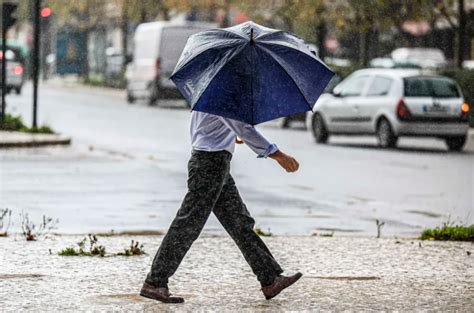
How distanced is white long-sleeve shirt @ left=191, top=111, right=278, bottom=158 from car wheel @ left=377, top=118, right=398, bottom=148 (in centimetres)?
1924

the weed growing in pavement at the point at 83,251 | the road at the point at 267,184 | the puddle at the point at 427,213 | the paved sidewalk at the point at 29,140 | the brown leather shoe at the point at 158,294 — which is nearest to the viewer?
the brown leather shoe at the point at 158,294

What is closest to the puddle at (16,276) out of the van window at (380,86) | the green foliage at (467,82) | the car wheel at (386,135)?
the car wheel at (386,135)

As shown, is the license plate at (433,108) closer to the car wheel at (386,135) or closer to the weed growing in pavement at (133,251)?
the car wheel at (386,135)

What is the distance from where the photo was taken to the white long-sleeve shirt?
8.08 meters

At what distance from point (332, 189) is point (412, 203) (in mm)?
1869

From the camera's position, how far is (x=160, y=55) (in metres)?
46.8

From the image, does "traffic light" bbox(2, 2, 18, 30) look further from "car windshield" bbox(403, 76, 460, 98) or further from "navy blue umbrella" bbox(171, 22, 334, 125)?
"navy blue umbrella" bbox(171, 22, 334, 125)

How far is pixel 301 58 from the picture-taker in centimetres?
827

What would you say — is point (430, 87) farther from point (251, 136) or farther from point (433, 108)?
point (251, 136)

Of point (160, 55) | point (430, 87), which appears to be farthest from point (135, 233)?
point (160, 55)

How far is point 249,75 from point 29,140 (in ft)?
58.1

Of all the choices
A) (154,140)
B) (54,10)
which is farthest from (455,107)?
(54,10)

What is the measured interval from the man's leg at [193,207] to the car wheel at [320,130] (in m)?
20.9

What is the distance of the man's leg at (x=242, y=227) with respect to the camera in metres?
8.46
